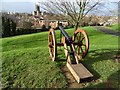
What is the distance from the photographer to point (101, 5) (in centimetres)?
1922

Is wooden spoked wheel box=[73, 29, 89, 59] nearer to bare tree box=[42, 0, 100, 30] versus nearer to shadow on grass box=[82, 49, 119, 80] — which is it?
shadow on grass box=[82, 49, 119, 80]

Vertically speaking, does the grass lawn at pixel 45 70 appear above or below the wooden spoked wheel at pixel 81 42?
below

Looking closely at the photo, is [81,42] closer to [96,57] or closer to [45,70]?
[96,57]

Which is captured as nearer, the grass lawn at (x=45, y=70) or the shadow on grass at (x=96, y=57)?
the grass lawn at (x=45, y=70)

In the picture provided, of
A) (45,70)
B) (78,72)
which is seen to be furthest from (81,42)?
(45,70)

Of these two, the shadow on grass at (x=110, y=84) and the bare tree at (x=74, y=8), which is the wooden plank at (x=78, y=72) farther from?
the bare tree at (x=74, y=8)

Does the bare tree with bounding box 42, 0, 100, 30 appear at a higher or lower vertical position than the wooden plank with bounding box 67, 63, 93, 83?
higher

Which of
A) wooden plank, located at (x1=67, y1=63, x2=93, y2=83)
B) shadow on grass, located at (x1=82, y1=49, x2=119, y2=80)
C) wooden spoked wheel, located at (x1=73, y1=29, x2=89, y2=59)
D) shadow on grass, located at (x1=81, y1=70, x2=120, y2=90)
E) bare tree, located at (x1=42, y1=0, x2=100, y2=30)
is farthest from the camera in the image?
bare tree, located at (x1=42, y1=0, x2=100, y2=30)

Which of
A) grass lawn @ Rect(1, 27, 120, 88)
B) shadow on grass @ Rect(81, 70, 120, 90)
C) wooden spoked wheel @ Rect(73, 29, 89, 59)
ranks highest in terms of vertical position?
wooden spoked wheel @ Rect(73, 29, 89, 59)

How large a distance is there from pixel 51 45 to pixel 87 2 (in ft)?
31.8

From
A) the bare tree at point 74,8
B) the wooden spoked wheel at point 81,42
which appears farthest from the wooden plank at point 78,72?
the bare tree at point 74,8

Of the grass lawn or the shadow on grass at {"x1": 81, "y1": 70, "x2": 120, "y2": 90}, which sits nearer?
the shadow on grass at {"x1": 81, "y1": 70, "x2": 120, "y2": 90}

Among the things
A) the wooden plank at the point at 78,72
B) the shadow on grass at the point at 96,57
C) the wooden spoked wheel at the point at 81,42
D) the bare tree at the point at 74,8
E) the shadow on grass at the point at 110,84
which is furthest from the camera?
the bare tree at the point at 74,8

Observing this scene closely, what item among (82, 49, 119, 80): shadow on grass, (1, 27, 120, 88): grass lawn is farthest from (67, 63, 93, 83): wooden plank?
(82, 49, 119, 80): shadow on grass
